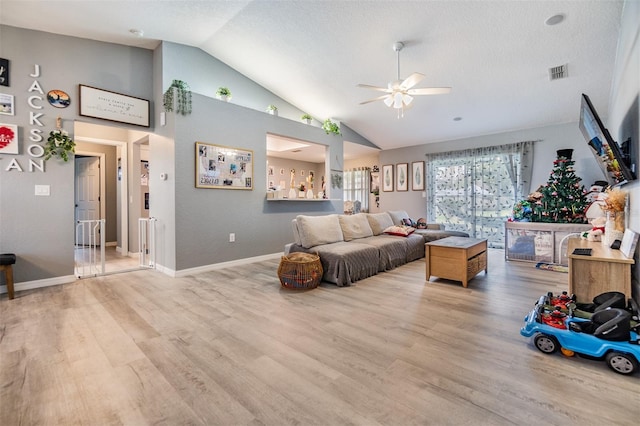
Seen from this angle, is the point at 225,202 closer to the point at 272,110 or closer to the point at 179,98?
the point at 179,98

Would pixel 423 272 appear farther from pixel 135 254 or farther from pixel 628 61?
pixel 135 254

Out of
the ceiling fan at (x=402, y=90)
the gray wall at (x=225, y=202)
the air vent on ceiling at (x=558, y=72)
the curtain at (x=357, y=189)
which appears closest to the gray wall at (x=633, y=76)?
the air vent on ceiling at (x=558, y=72)

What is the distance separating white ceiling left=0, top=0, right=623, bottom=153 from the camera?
3328mm

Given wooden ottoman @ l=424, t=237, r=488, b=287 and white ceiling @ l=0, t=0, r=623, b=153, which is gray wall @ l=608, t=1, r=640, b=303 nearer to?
white ceiling @ l=0, t=0, r=623, b=153

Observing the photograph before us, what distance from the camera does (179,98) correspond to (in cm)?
418

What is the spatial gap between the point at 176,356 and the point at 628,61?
479cm

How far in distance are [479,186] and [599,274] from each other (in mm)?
4692

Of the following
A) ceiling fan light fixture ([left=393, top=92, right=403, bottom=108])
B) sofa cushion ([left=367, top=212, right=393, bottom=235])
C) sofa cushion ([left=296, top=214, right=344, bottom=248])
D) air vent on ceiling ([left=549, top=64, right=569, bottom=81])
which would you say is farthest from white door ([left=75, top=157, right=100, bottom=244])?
air vent on ceiling ([left=549, top=64, right=569, bottom=81])

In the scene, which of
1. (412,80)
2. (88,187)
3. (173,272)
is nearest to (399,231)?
(412,80)

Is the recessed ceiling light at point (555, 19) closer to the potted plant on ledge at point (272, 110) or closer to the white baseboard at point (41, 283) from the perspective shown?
the potted plant on ledge at point (272, 110)

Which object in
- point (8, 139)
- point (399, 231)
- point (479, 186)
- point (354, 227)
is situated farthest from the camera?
point (479, 186)

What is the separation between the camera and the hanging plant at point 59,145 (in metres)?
3.61

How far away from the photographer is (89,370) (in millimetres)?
1812

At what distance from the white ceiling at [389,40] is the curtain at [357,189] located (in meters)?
3.58
